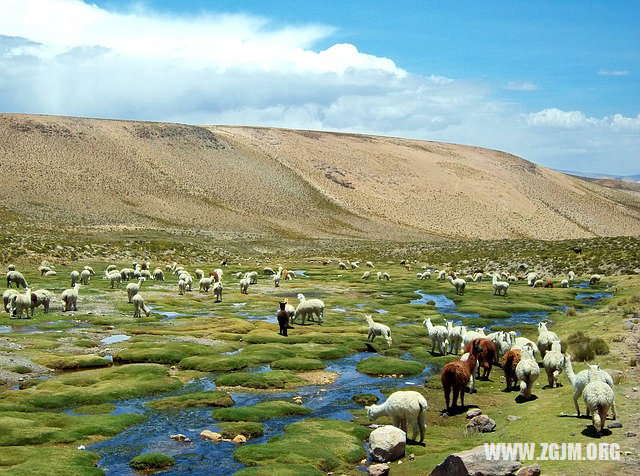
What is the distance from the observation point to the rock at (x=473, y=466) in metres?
13.3

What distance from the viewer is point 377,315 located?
42.2m

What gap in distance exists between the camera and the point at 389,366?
88.0 feet

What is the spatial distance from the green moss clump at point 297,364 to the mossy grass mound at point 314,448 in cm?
791

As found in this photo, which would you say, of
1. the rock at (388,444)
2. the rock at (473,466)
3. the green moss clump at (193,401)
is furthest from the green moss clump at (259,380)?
the rock at (473,466)

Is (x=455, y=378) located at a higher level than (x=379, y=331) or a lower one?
higher

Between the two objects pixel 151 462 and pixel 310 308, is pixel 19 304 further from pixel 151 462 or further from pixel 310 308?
pixel 151 462

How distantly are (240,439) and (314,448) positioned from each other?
2.46 m

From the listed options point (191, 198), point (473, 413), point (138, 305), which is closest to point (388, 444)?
point (473, 413)

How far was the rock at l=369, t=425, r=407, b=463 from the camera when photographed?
16328mm

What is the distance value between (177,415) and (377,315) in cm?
2336

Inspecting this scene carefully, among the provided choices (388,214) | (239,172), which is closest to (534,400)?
(388,214)

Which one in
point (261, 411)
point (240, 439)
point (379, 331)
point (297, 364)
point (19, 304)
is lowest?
point (240, 439)

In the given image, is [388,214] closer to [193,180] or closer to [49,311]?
[193,180]

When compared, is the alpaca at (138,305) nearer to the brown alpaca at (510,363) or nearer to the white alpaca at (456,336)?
the white alpaca at (456,336)
